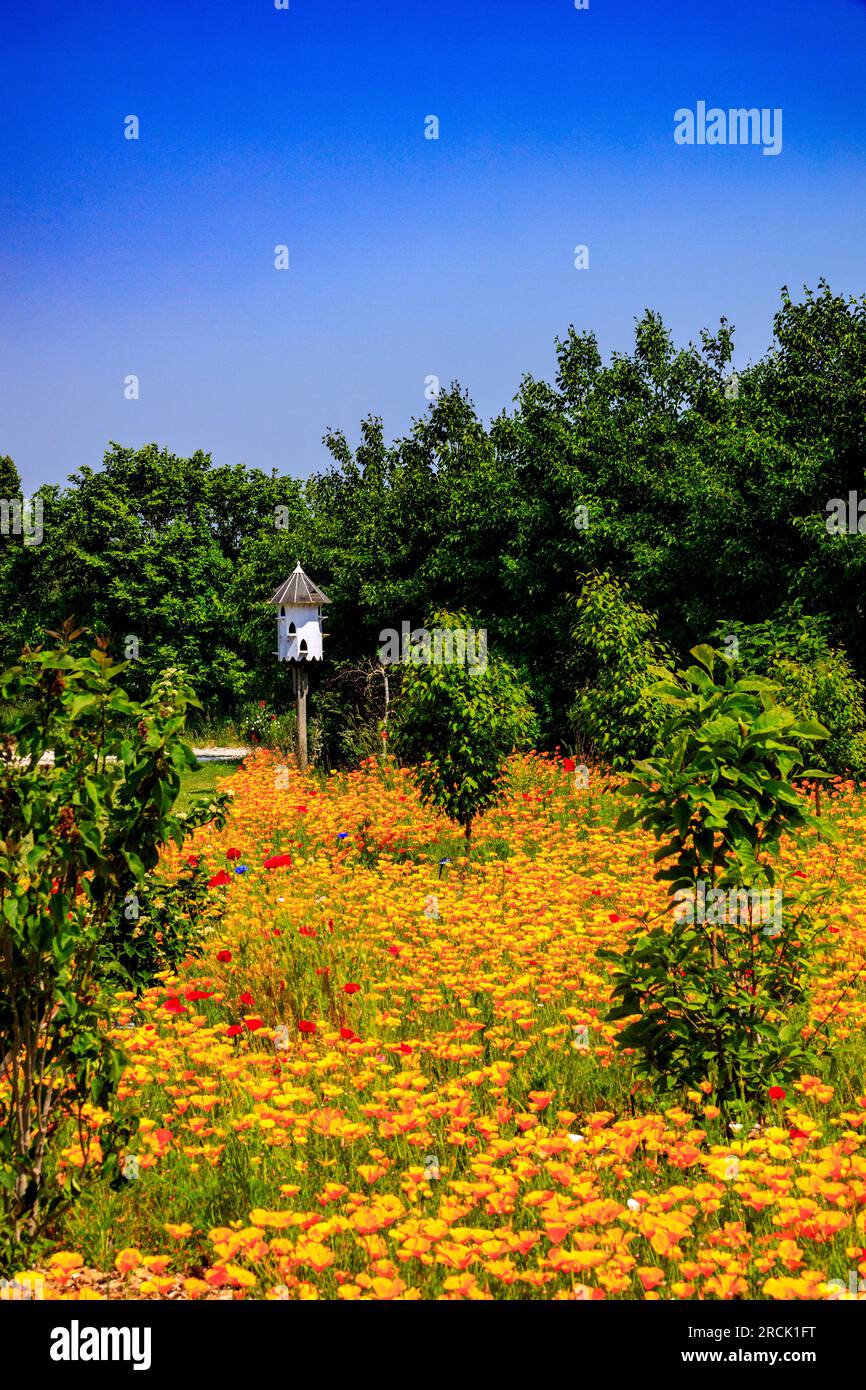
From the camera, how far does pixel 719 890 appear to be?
445cm

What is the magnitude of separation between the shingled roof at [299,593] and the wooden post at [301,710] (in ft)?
3.50

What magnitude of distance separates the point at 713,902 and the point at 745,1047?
0.61 metres

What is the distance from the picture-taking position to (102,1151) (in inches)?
154

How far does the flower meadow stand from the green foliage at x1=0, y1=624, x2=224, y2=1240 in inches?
11.8

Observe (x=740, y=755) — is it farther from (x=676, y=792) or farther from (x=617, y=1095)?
(x=617, y=1095)

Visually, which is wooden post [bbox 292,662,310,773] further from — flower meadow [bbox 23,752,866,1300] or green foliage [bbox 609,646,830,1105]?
green foliage [bbox 609,646,830,1105]

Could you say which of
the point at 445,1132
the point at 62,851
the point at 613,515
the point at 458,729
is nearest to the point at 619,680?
the point at 458,729

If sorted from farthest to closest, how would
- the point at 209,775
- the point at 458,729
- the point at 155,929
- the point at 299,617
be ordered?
the point at 209,775
the point at 299,617
the point at 458,729
the point at 155,929

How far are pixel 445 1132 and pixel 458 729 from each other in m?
6.30

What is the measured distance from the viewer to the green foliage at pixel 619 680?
12188 mm

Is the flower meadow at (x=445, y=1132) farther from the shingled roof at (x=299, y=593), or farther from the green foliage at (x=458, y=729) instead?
the shingled roof at (x=299, y=593)

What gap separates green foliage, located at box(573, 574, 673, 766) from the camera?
12188 millimetres

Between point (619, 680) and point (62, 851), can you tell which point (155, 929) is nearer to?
point (62, 851)

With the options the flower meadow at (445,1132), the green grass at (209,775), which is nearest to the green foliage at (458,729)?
the flower meadow at (445,1132)
